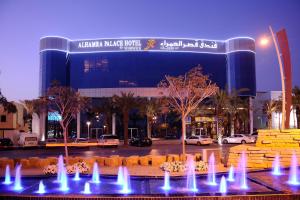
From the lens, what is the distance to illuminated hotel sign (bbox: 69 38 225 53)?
7956cm

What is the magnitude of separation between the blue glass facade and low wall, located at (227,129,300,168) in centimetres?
6065

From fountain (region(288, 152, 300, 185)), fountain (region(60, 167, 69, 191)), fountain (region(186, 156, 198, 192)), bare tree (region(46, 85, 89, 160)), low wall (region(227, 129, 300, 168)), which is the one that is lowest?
fountain (region(60, 167, 69, 191))

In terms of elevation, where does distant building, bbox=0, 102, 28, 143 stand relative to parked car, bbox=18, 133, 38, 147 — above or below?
above

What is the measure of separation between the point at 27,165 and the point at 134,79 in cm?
6038

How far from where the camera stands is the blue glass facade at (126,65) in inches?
3088

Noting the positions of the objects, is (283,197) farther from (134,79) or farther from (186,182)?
(134,79)

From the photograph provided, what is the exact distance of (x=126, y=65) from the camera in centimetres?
7975

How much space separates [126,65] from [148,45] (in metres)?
6.68

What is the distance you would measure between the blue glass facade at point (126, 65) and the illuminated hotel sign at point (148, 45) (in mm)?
246

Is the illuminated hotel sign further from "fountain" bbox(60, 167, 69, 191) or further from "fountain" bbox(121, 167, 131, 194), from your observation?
"fountain" bbox(121, 167, 131, 194)

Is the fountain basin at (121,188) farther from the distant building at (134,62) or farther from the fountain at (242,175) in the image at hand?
the distant building at (134,62)

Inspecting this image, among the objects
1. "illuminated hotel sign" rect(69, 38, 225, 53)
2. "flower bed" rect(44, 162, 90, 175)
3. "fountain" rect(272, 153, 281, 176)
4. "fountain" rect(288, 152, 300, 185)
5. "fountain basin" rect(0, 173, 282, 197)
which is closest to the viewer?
"fountain basin" rect(0, 173, 282, 197)

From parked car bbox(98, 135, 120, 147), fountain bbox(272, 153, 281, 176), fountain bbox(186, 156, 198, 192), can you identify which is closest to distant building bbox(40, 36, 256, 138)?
parked car bbox(98, 135, 120, 147)

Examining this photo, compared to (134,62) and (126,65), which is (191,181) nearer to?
(126,65)
